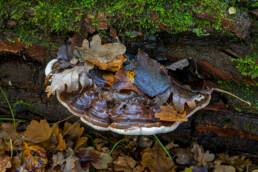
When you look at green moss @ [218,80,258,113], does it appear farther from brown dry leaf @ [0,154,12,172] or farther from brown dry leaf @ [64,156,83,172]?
brown dry leaf @ [0,154,12,172]

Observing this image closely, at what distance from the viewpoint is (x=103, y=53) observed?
2.31 meters

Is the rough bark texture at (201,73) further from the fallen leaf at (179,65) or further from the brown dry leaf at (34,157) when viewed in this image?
the brown dry leaf at (34,157)

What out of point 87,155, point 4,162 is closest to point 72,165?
point 87,155

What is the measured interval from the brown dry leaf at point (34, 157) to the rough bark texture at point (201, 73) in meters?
0.60

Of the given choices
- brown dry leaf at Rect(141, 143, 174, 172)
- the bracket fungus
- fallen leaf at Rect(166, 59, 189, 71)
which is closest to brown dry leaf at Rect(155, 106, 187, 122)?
the bracket fungus

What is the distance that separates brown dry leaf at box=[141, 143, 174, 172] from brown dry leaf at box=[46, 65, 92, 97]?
152cm

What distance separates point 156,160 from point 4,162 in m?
1.99

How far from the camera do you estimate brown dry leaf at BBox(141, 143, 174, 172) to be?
123 inches

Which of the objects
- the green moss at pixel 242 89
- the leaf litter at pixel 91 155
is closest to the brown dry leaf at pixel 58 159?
the leaf litter at pixel 91 155

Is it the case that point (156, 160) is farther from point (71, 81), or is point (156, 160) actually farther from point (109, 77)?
point (71, 81)

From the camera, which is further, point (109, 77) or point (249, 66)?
point (249, 66)

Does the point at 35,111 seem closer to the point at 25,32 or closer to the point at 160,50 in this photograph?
the point at 25,32

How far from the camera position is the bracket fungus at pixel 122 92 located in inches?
82.4

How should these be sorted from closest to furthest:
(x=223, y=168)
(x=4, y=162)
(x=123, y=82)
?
(x=123, y=82)
(x=4, y=162)
(x=223, y=168)
